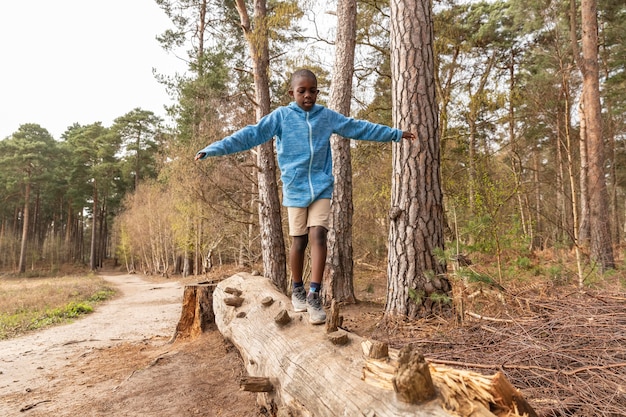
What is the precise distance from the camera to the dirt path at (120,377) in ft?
12.2

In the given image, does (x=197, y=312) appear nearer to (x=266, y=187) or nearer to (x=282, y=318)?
(x=266, y=187)

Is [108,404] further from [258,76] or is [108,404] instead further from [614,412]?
[258,76]

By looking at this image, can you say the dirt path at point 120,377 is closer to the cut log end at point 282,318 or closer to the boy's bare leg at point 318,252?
the cut log end at point 282,318

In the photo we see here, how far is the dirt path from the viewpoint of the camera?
3.71 metres

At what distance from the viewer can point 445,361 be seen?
7.84ft

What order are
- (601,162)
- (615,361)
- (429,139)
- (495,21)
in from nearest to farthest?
(615,361) < (429,139) < (601,162) < (495,21)

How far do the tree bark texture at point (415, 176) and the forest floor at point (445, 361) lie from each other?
384 mm

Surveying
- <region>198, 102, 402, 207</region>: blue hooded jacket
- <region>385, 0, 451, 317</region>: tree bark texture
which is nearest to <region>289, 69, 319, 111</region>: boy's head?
<region>198, 102, 402, 207</region>: blue hooded jacket

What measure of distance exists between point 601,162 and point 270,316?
11.1 meters

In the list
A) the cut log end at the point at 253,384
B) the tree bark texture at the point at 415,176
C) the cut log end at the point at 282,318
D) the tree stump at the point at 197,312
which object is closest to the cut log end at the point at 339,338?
the cut log end at the point at 253,384

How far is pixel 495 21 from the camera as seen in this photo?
15.0 meters

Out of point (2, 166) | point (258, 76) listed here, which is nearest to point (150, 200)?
point (2, 166)

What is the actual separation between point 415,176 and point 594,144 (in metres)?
9.07

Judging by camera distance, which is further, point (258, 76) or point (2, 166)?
point (2, 166)
